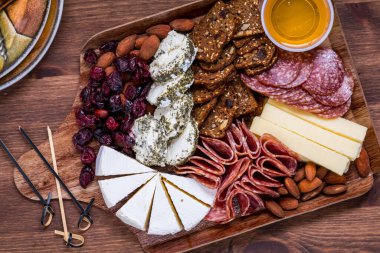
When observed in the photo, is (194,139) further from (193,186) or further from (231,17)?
(231,17)

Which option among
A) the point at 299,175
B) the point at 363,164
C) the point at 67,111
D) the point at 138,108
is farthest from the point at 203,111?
the point at 363,164

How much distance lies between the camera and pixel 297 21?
215 cm

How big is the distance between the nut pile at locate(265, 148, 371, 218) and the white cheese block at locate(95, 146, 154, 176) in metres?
0.54

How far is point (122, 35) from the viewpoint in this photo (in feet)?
7.27

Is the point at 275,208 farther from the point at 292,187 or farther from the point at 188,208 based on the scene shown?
the point at 188,208

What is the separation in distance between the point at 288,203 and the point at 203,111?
0.49 m

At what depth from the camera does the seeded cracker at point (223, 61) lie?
2.11 meters

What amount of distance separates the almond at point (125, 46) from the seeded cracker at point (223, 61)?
29 centimetres

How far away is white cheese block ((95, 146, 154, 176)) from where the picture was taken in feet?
7.05

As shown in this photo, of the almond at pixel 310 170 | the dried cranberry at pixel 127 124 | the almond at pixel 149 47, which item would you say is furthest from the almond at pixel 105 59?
the almond at pixel 310 170

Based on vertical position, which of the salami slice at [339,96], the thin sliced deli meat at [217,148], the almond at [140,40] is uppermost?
the almond at [140,40]

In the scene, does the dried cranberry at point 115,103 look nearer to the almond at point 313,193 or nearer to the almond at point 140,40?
the almond at point 140,40

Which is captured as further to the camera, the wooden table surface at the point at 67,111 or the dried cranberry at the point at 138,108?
the wooden table surface at the point at 67,111

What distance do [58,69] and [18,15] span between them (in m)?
0.26
